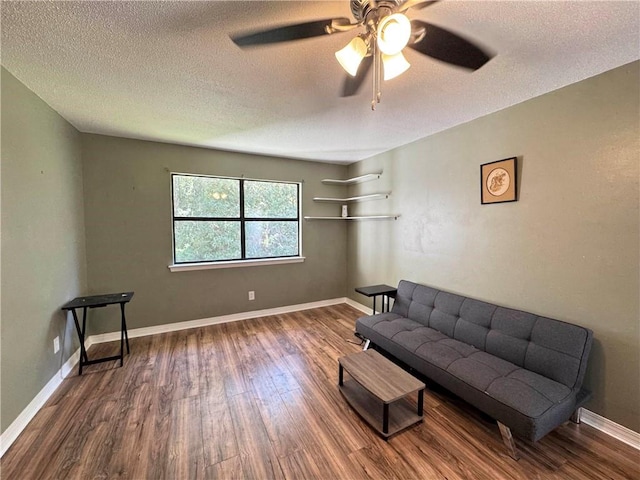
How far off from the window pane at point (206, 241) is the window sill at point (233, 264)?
0.12 metres

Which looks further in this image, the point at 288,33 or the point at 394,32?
the point at 288,33

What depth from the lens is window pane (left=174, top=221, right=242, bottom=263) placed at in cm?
341

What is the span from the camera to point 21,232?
1824mm

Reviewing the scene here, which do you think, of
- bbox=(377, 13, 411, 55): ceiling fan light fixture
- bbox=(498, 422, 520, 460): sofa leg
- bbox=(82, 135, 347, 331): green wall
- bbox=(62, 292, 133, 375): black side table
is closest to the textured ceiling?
bbox=(377, 13, 411, 55): ceiling fan light fixture

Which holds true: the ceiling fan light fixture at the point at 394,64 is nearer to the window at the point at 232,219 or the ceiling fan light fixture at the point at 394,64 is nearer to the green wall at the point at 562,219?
the green wall at the point at 562,219

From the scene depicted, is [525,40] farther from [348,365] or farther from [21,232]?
[21,232]

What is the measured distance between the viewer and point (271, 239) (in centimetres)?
400

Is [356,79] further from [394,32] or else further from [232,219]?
[232,219]

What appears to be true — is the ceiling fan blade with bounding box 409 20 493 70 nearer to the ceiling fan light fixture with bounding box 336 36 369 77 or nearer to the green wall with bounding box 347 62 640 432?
the ceiling fan light fixture with bounding box 336 36 369 77

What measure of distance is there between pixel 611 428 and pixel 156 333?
14.0 feet

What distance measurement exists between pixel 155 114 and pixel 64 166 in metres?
Answer: 1.04

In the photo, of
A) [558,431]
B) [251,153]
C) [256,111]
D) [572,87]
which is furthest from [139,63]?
[558,431]

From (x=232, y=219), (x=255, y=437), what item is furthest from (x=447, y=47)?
(x=232, y=219)

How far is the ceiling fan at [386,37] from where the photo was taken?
1.00m
